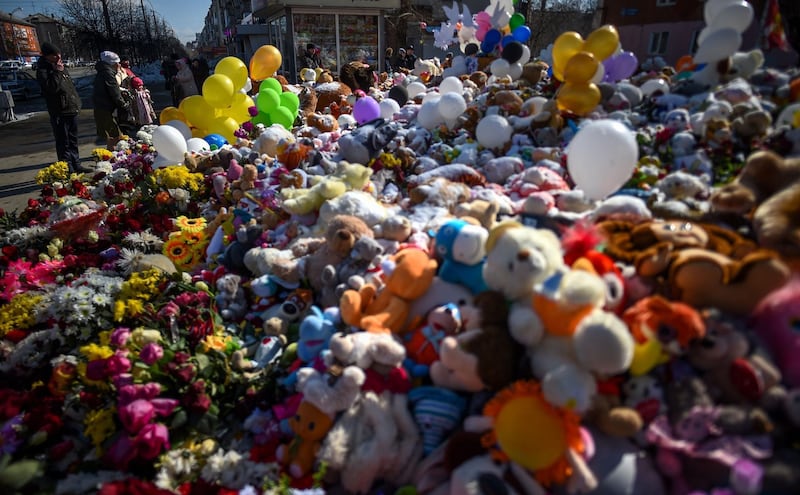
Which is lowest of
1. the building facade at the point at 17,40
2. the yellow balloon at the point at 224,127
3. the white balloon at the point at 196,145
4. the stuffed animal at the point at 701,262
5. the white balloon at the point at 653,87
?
the stuffed animal at the point at 701,262

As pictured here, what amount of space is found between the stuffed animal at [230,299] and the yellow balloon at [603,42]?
3.30 metres

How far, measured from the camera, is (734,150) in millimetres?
2723

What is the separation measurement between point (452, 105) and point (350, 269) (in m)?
2.15

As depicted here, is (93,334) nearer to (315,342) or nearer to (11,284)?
(11,284)

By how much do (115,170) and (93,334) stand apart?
10.1 feet

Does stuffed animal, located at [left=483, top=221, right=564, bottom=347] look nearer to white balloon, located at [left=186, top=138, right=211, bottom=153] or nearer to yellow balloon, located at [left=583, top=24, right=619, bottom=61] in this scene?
yellow balloon, located at [left=583, top=24, right=619, bottom=61]

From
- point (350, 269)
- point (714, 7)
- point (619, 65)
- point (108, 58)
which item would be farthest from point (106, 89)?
point (714, 7)

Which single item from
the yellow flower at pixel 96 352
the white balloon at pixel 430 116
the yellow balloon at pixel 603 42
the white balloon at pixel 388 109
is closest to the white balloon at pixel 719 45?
the yellow balloon at pixel 603 42

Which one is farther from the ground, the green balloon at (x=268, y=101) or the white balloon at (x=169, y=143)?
the green balloon at (x=268, y=101)

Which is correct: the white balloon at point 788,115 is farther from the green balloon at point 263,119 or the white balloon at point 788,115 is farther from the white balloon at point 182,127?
the white balloon at point 182,127

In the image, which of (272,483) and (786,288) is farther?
(272,483)

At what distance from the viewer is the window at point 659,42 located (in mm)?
6880

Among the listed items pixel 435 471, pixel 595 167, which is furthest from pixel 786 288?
pixel 435 471

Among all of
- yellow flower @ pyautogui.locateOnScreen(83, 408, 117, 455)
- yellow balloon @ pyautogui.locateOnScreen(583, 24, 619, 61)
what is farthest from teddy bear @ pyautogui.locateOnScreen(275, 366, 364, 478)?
yellow balloon @ pyautogui.locateOnScreen(583, 24, 619, 61)
